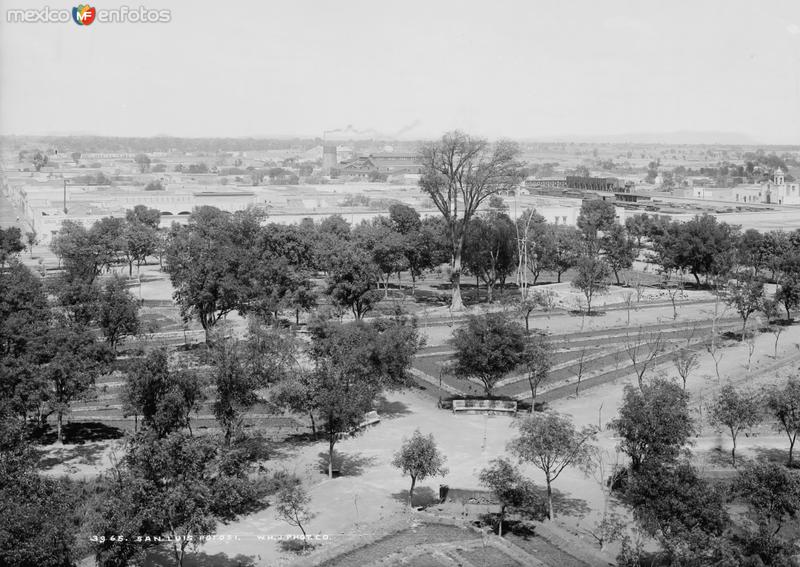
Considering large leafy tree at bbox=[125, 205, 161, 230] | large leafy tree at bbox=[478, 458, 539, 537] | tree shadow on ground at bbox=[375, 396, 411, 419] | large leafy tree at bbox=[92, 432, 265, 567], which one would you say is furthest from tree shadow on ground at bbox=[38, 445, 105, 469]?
large leafy tree at bbox=[125, 205, 161, 230]

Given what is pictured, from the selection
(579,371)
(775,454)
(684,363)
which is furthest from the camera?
(579,371)

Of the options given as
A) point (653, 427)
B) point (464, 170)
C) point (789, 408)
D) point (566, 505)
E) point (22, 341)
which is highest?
point (464, 170)

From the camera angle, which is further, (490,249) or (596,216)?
(596,216)

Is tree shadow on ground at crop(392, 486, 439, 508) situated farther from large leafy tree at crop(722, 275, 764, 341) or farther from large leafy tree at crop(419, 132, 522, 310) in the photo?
large leafy tree at crop(419, 132, 522, 310)

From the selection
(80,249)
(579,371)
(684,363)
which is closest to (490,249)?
(579,371)

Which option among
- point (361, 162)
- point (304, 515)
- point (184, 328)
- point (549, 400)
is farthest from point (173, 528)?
point (361, 162)

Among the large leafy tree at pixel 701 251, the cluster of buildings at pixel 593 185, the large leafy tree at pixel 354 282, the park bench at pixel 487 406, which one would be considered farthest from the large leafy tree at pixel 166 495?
the cluster of buildings at pixel 593 185

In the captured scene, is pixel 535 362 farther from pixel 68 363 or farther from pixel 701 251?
pixel 701 251

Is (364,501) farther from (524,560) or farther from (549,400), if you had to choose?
(549,400)
